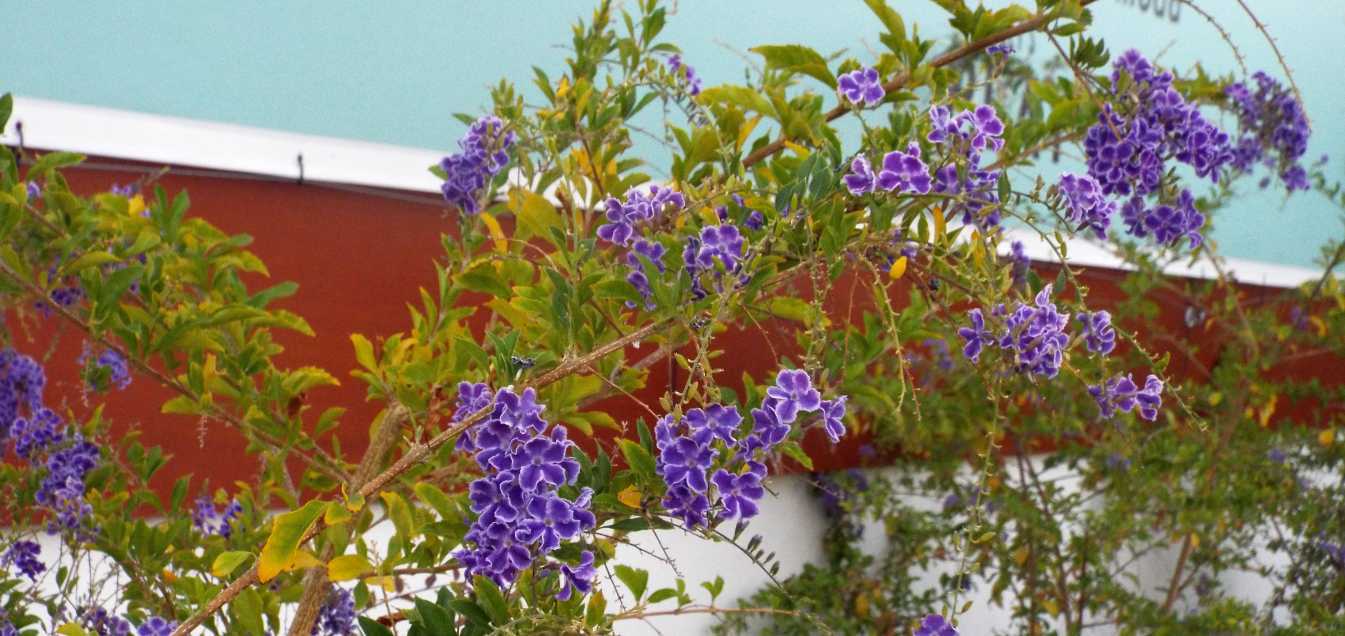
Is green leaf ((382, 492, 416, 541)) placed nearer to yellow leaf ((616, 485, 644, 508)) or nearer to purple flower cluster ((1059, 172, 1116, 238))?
yellow leaf ((616, 485, 644, 508))

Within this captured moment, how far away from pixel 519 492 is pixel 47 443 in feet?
2.97

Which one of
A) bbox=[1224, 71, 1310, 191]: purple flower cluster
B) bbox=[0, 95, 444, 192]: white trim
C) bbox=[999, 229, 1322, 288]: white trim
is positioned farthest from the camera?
bbox=[999, 229, 1322, 288]: white trim

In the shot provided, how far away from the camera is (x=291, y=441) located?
1.36 meters

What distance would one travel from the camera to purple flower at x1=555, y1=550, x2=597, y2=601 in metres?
0.89

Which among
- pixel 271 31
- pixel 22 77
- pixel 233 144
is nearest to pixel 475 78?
Answer: pixel 271 31

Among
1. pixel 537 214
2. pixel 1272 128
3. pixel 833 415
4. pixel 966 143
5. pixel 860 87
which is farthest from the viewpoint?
pixel 1272 128

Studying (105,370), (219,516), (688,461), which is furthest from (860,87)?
(219,516)

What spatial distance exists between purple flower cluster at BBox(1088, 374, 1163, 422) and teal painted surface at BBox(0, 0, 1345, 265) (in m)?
0.54

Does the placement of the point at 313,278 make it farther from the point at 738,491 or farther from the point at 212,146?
the point at 738,491

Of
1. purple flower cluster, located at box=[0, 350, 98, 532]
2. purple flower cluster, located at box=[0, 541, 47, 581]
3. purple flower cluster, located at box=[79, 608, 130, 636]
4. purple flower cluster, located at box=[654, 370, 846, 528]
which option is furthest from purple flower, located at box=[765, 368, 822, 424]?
purple flower cluster, located at box=[0, 541, 47, 581]

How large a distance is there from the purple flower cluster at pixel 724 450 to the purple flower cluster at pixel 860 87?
14.6 inches

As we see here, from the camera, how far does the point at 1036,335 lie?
0.97 meters

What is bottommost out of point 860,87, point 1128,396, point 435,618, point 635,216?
point 435,618

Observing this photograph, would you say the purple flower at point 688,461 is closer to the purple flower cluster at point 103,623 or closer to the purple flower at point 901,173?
the purple flower at point 901,173
